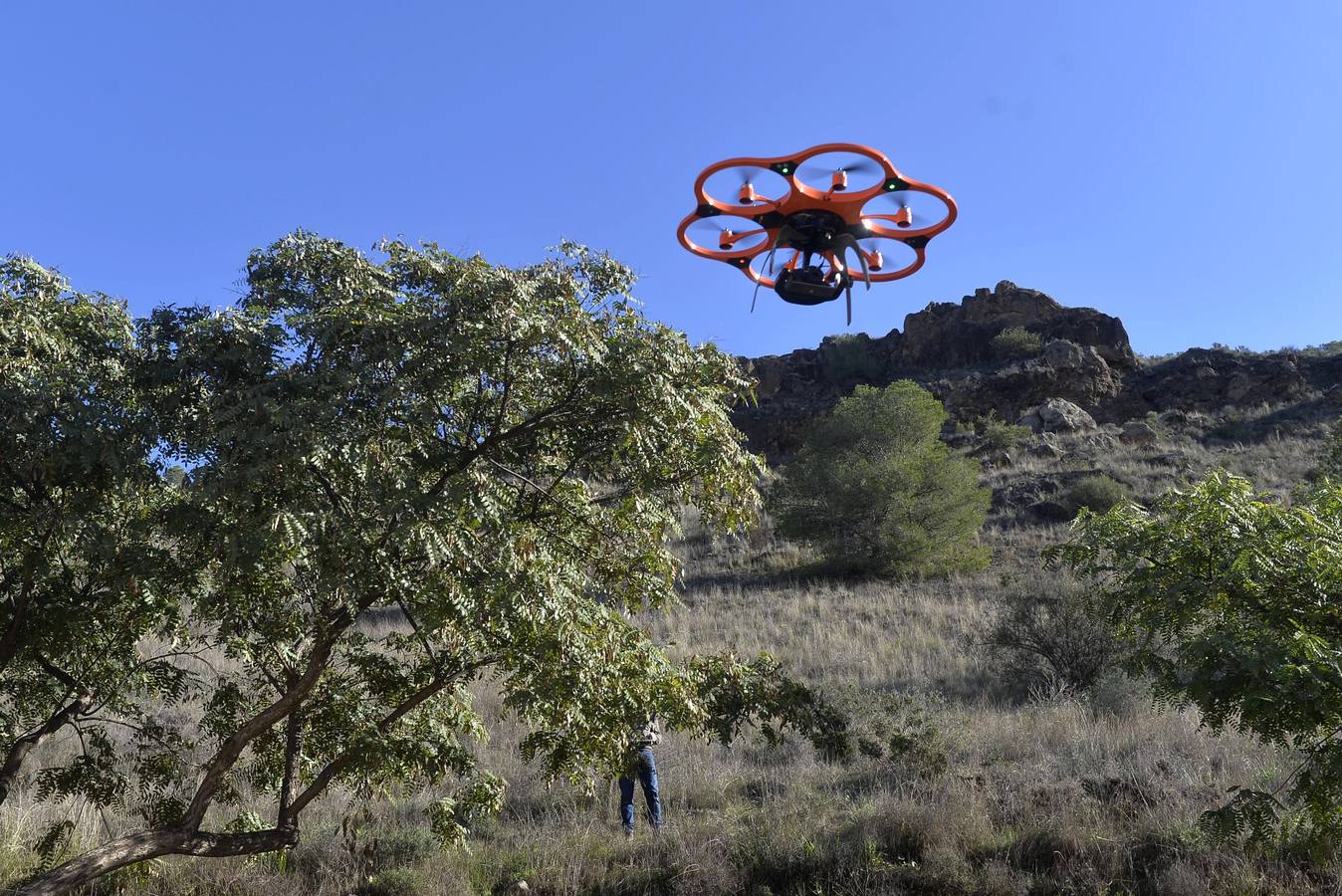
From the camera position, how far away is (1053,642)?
11.7 metres

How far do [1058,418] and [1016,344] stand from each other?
9.10m

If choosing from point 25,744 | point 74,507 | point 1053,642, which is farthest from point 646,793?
point 1053,642

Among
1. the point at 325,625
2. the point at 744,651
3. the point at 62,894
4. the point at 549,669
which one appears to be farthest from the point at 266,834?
the point at 744,651

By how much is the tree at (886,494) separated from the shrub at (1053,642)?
9.15 m

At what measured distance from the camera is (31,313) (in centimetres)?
430

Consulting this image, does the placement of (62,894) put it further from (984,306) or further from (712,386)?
(984,306)

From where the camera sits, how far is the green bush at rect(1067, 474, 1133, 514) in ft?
81.7

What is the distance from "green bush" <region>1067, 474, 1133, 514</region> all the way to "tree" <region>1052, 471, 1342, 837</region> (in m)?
21.7

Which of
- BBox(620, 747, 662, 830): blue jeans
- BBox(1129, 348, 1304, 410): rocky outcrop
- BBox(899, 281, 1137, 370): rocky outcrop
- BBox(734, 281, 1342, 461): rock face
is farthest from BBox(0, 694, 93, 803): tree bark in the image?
BBox(899, 281, 1137, 370): rocky outcrop

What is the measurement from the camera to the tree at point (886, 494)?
21.8 metres

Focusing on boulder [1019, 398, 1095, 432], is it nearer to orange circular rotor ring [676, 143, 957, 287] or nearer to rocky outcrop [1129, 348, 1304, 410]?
rocky outcrop [1129, 348, 1304, 410]

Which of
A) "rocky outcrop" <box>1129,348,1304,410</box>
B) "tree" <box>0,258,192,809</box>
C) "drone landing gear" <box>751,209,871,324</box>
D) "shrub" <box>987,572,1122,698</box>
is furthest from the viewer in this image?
"rocky outcrop" <box>1129,348,1304,410</box>

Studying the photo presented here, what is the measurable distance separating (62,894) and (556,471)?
10.6ft

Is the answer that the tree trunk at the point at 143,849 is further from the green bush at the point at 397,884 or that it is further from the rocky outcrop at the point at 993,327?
the rocky outcrop at the point at 993,327
